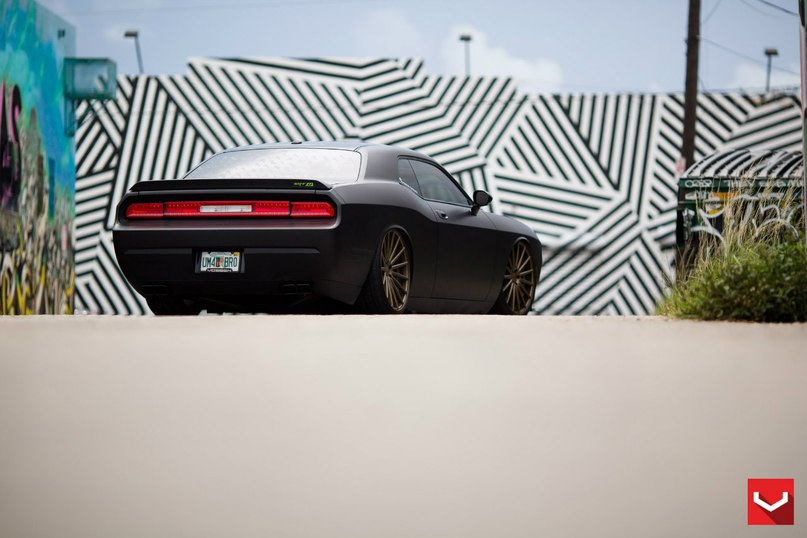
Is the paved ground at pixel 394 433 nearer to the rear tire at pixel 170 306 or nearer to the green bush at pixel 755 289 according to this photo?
the green bush at pixel 755 289

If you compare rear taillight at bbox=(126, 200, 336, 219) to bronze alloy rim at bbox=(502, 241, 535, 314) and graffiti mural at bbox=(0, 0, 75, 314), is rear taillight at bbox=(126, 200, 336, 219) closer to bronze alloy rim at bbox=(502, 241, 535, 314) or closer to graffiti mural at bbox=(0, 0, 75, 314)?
bronze alloy rim at bbox=(502, 241, 535, 314)

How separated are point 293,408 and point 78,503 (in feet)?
4.34

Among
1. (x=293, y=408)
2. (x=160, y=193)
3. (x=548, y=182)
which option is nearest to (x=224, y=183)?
(x=160, y=193)

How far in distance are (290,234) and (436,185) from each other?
2.21 metres

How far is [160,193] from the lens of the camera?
956 cm

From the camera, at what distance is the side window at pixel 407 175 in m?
10.5

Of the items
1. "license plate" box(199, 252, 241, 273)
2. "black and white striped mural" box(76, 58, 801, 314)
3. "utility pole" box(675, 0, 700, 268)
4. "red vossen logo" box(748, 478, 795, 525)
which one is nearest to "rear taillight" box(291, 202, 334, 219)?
"license plate" box(199, 252, 241, 273)

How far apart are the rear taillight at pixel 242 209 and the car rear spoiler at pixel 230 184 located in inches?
4.3

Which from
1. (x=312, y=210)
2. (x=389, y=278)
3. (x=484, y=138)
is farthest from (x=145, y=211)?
(x=484, y=138)

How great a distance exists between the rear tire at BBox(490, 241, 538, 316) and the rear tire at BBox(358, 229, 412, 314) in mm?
1747

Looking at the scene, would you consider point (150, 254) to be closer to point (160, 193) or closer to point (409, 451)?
point (160, 193)

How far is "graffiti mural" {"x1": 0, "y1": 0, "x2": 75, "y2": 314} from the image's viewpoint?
22625mm

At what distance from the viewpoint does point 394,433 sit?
4.90 metres

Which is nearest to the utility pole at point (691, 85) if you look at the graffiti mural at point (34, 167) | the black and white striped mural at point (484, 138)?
the black and white striped mural at point (484, 138)
